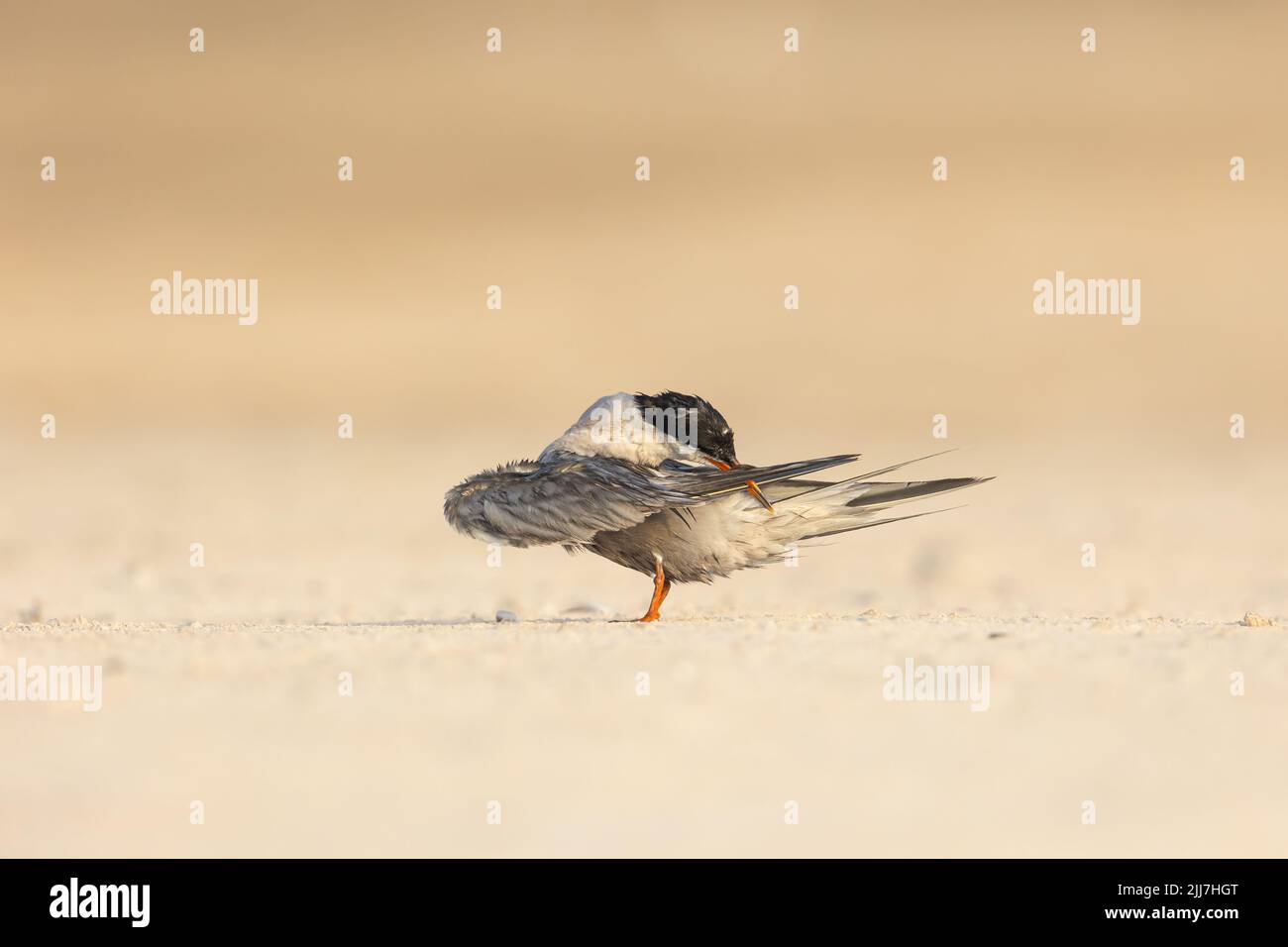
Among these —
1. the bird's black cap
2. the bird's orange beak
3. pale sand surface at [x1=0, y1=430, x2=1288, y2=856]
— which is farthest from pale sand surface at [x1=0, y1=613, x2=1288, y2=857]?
the bird's black cap

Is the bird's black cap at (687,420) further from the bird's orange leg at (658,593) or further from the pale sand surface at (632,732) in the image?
the pale sand surface at (632,732)

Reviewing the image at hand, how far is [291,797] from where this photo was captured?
436 centimetres

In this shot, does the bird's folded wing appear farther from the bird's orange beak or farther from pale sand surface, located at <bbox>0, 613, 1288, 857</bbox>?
pale sand surface, located at <bbox>0, 613, 1288, 857</bbox>

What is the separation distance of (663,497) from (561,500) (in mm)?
390

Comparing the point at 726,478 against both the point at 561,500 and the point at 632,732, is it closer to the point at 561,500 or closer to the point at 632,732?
the point at 561,500

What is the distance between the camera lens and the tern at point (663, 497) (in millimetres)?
6555

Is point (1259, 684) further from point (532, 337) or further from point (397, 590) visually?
point (532, 337)

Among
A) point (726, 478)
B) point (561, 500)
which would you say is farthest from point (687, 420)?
point (561, 500)

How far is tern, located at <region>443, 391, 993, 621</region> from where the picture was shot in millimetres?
6555

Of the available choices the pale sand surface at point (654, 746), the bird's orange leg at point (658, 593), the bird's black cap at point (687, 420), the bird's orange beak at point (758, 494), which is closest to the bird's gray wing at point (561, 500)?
the bird's orange beak at point (758, 494)

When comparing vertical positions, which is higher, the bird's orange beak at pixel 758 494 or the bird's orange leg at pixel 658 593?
the bird's orange beak at pixel 758 494

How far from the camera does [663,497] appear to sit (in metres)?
6.53

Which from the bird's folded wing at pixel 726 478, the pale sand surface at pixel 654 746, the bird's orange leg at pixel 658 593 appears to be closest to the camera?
the pale sand surface at pixel 654 746

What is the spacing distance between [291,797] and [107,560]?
23.5 feet
